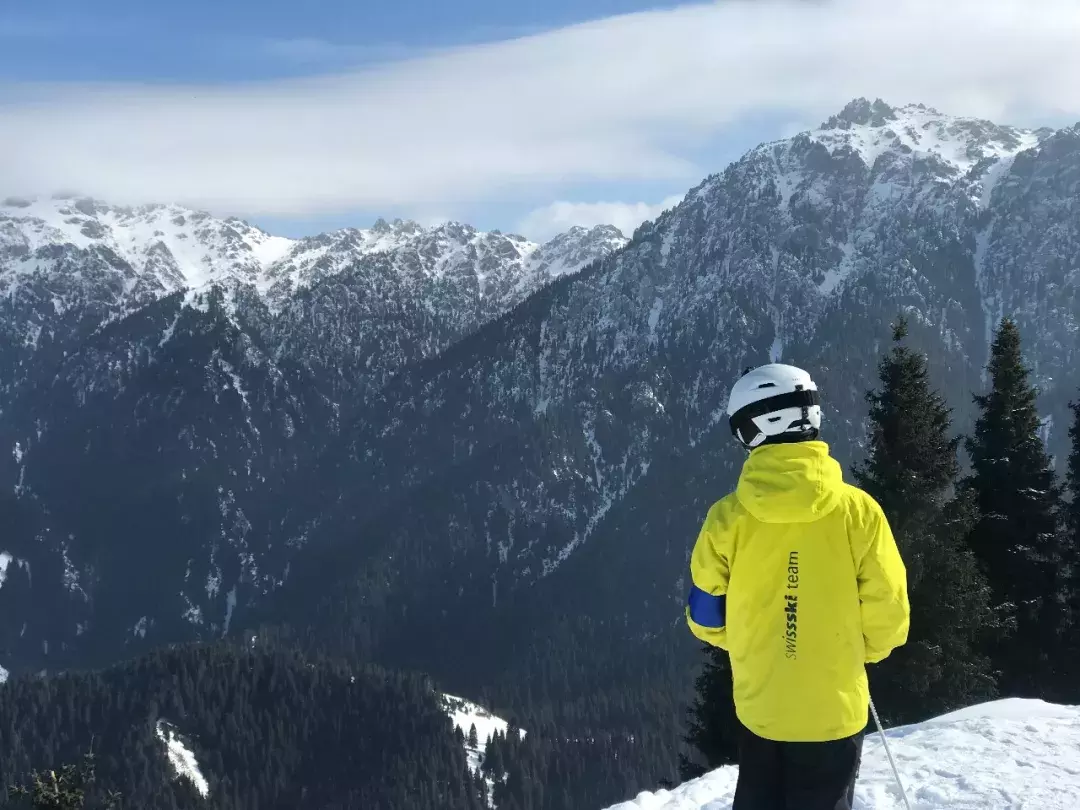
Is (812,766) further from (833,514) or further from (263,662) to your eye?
(263,662)

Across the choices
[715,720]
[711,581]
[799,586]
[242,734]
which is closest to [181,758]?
[242,734]

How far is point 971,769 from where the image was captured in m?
10.1

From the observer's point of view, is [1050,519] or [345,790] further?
[345,790]

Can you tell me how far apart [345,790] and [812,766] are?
18553 centimetres

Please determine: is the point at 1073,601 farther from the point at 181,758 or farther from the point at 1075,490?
the point at 181,758

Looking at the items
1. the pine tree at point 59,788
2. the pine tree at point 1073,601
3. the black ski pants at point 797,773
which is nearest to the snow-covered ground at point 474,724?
the pine tree at point 59,788

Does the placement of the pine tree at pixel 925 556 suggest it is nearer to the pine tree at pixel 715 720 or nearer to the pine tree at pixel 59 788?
the pine tree at pixel 715 720

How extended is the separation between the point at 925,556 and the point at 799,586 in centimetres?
1779

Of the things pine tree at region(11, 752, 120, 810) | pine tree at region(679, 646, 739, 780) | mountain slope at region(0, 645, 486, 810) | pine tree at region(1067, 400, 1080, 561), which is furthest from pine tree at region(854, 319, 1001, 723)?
mountain slope at region(0, 645, 486, 810)

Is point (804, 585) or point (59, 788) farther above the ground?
point (804, 585)

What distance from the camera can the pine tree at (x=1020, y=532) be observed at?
2670 centimetres

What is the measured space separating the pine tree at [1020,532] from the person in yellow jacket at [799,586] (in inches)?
915

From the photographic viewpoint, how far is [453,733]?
177m

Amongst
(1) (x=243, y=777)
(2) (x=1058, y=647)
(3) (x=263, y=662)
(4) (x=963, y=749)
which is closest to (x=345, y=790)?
(1) (x=243, y=777)
